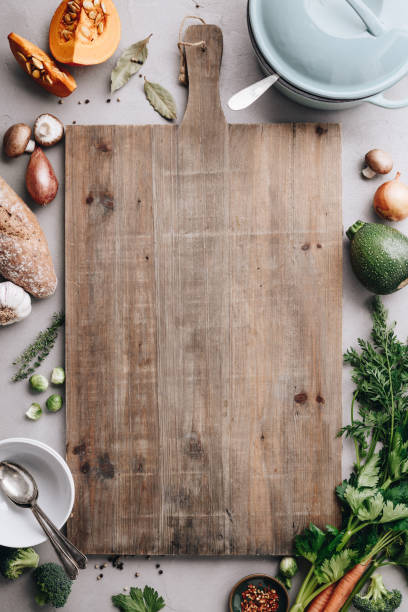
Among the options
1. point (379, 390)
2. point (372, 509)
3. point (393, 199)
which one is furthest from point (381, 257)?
point (372, 509)

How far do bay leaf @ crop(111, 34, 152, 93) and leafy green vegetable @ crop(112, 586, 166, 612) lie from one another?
115 centimetres

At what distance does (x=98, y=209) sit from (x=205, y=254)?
0.26 m

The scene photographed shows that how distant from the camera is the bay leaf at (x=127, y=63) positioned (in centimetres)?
114

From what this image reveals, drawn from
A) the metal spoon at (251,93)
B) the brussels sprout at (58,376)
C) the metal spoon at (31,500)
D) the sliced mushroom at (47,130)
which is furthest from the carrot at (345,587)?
the sliced mushroom at (47,130)

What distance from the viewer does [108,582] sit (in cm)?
116

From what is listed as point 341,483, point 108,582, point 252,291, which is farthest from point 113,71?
point 108,582

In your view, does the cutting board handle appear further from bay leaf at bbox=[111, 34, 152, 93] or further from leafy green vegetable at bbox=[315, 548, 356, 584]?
leafy green vegetable at bbox=[315, 548, 356, 584]

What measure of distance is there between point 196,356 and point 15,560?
1.98ft

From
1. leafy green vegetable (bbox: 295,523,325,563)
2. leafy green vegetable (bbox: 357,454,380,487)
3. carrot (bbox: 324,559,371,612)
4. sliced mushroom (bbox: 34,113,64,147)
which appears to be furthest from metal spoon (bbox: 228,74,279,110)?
carrot (bbox: 324,559,371,612)

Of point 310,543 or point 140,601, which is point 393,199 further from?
point 140,601

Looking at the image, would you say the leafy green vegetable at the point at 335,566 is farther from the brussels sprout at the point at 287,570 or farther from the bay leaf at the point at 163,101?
the bay leaf at the point at 163,101

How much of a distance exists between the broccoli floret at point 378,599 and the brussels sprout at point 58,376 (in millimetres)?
829

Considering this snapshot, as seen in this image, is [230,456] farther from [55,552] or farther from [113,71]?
[113,71]

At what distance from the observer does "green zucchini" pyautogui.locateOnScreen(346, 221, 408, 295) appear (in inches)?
41.2
